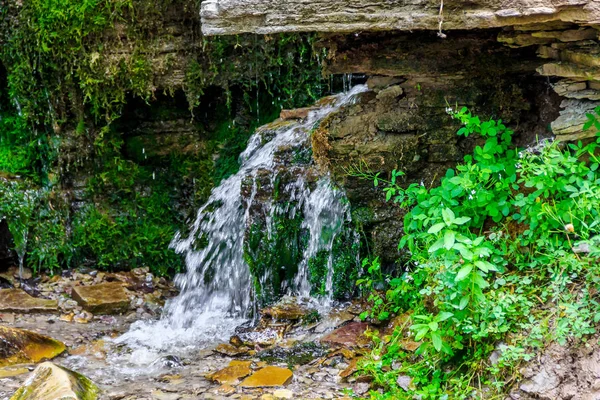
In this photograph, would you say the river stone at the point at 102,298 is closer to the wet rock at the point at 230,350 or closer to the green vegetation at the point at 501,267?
the wet rock at the point at 230,350

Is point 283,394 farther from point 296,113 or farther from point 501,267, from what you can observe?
point 296,113

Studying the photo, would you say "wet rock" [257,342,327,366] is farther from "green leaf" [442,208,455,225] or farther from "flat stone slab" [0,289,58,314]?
"flat stone slab" [0,289,58,314]

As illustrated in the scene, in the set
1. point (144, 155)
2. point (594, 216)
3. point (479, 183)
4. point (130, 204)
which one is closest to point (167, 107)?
point (144, 155)

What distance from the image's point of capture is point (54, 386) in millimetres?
3855

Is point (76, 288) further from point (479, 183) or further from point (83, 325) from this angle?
point (479, 183)

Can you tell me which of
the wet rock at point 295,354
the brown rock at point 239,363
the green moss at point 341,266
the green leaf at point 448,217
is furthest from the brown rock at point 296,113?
the green leaf at point 448,217

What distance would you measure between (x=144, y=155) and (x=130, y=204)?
1.95ft

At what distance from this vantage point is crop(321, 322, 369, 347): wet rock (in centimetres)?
485

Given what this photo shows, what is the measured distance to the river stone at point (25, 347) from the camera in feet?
15.6

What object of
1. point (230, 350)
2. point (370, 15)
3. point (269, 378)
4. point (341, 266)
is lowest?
point (230, 350)

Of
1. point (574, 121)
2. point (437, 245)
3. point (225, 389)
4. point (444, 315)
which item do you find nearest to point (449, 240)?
point (437, 245)

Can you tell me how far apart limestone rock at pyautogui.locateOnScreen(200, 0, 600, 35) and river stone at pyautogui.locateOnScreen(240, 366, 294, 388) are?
7.65 feet

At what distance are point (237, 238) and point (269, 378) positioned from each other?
2141mm

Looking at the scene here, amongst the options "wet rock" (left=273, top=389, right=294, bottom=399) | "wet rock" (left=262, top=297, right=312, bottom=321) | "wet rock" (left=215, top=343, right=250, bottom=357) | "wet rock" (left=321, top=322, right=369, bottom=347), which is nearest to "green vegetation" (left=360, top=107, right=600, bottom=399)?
"wet rock" (left=273, top=389, right=294, bottom=399)
